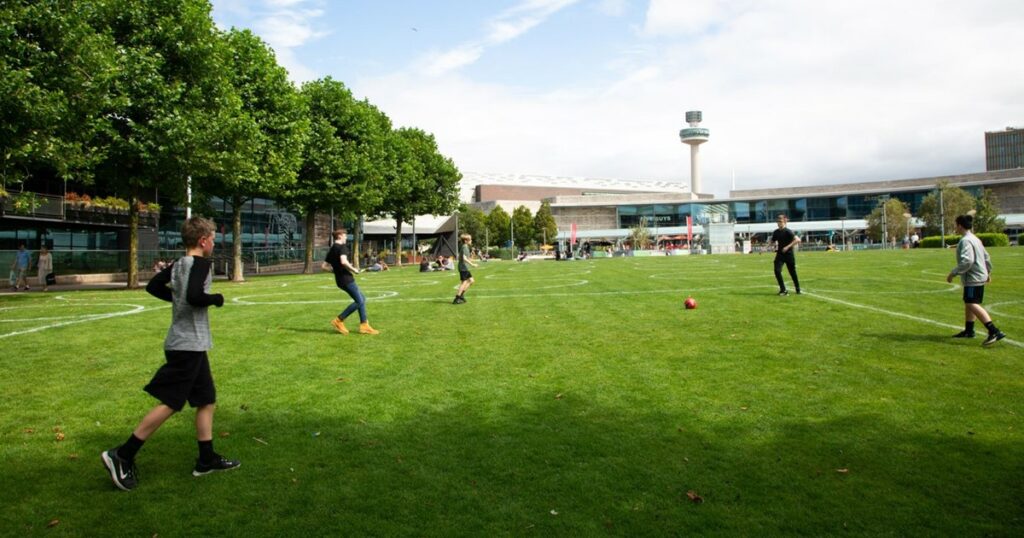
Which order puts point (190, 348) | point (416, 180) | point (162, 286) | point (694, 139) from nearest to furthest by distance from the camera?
point (190, 348), point (162, 286), point (416, 180), point (694, 139)

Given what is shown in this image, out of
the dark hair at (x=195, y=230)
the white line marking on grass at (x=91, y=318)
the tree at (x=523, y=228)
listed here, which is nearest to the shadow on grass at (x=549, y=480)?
the dark hair at (x=195, y=230)

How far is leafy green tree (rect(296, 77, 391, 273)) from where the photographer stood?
3759cm

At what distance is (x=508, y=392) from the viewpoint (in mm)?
7566

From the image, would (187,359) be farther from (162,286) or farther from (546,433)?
(546,433)

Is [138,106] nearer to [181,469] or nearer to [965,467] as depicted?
[181,469]

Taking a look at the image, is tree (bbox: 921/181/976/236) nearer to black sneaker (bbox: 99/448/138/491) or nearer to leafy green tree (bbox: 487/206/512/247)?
leafy green tree (bbox: 487/206/512/247)

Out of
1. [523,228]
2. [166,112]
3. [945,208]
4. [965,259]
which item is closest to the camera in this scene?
[965,259]

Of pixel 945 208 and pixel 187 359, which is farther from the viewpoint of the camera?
pixel 945 208

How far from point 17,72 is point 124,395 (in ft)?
42.4

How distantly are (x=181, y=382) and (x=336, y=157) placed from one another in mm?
34258

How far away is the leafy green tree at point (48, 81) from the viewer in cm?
1648

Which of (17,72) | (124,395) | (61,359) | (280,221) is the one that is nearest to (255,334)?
(61,359)

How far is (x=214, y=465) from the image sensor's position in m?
5.25

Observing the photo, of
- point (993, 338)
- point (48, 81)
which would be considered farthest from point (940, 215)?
point (48, 81)
